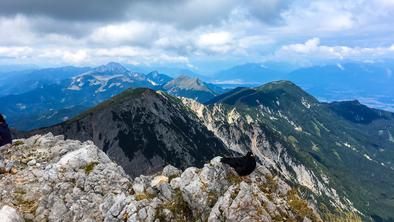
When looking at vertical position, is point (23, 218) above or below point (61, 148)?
below

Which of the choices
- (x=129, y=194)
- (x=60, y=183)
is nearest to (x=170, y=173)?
(x=129, y=194)

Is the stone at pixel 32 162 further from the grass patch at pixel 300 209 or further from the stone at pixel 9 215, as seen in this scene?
the grass patch at pixel 300 209

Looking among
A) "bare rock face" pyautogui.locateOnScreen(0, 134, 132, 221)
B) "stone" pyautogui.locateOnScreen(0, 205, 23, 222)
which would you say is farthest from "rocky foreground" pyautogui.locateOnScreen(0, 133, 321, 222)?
"bare rock face" pyautogui.locateOnScreen(0, 134, 132, 221)

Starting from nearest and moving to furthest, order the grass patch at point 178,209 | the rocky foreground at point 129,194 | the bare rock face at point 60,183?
the rocky foreground at point 129,194
the grass patch at point 178,209
the bare rock face at point 60,183

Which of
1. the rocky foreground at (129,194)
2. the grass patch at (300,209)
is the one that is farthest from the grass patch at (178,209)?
the grass patch at (300,209)

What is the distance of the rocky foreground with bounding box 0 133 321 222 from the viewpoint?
45000 mm

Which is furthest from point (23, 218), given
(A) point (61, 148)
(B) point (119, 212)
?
(A) point (61, 148)

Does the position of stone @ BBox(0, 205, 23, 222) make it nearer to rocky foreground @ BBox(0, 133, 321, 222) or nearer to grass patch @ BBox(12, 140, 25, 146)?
rocky foreground @ BBox(0, 133, 321, 222)

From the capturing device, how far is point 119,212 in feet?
150

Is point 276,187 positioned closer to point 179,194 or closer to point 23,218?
point 179,194

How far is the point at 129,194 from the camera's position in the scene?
49438 millimetres

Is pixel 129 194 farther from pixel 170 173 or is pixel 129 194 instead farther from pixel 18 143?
pixel 18 143

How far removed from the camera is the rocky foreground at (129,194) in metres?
45.0

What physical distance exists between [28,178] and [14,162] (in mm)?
5044
